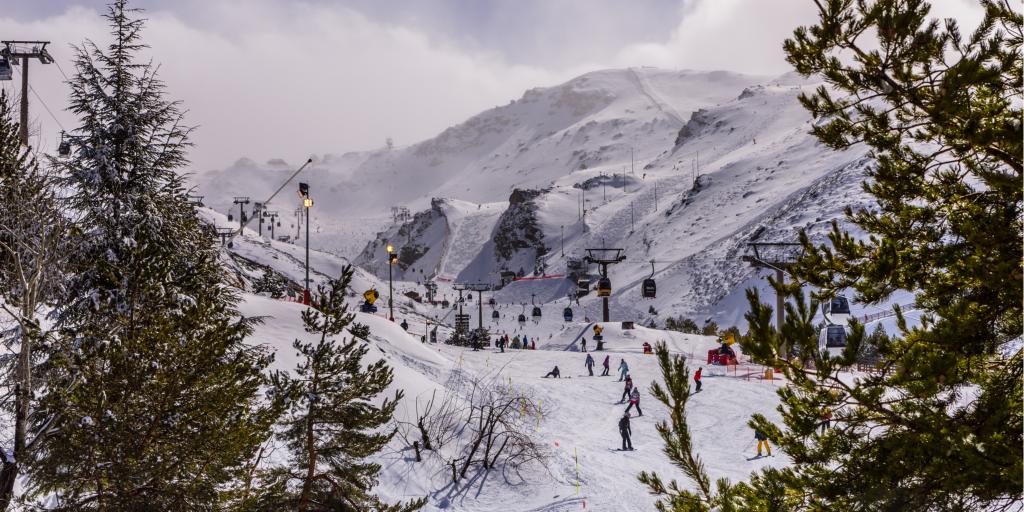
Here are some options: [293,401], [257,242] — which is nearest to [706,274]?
[257,242]

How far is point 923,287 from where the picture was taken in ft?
18.9

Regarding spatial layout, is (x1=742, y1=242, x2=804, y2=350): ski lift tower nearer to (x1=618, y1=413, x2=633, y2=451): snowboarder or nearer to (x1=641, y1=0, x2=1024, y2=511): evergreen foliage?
(x1=641, y1=0, x2=1024, y2=511): evergreen foliage

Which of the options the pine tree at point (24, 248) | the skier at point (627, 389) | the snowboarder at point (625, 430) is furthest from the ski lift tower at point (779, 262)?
the pine tree at point (24, 248)

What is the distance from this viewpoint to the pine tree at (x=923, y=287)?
4.23 metres

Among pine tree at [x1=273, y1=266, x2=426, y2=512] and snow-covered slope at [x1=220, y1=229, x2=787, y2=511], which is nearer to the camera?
pine tree at [x1=273, y1=266, x2=426, y2=512]

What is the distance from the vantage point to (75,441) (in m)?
8.34

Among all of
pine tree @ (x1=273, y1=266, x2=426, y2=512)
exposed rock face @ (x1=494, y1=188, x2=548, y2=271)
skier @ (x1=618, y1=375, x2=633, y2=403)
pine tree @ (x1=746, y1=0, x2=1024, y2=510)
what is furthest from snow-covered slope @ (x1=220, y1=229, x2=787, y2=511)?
exposed rock face @ (x1=494, y1=188, x2=548, y2=271)

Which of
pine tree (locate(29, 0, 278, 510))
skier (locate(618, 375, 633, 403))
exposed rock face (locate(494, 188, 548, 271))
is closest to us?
pine tree (locate(29, 0, 278, 510))

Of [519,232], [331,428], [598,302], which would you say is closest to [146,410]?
[331,428]

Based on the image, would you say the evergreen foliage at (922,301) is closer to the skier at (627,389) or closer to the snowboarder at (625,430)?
the snowboarder at (625,430)

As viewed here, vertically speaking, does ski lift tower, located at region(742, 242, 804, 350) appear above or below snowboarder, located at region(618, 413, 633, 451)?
above

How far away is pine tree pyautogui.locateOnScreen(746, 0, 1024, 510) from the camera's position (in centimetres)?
423

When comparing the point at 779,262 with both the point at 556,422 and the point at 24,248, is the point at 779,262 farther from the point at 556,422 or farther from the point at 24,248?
the point at 24,248

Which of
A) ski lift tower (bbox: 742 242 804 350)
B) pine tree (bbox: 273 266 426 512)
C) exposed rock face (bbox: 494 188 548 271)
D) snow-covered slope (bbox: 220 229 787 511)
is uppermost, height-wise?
exposed rock face (bbox: 494 188 548 271)
